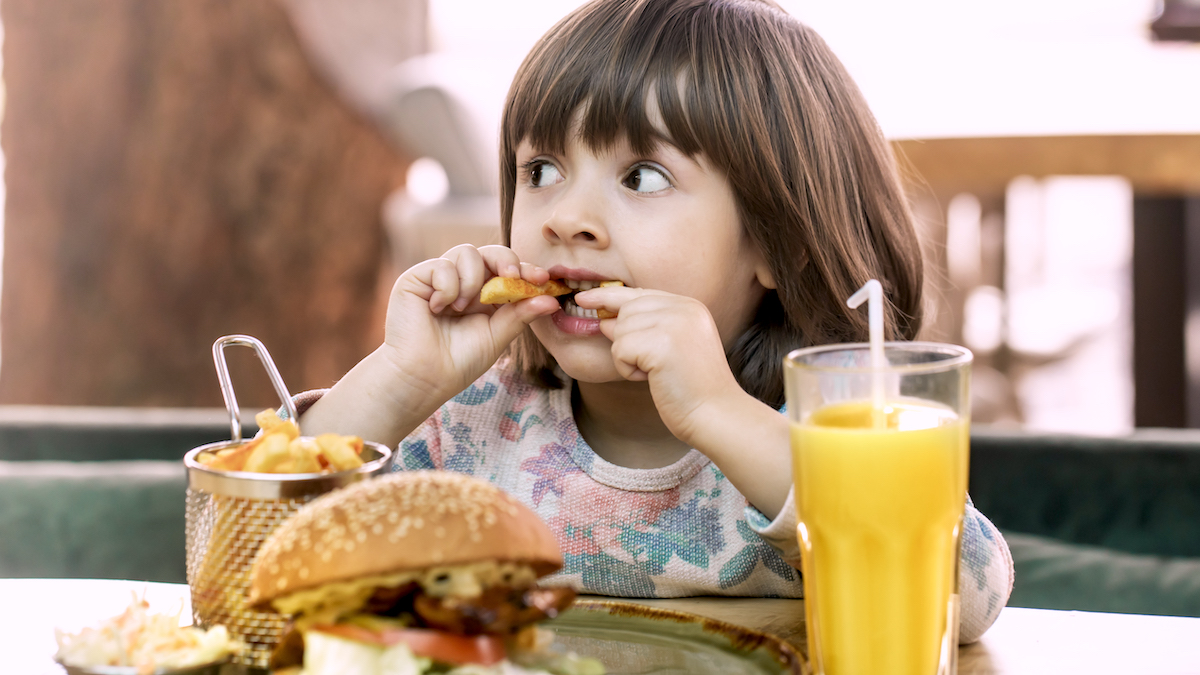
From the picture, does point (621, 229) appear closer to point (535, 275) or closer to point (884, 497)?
point (535, 275)

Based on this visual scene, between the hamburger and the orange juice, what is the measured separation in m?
0.19

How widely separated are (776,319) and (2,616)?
91cm

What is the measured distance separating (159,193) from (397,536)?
12.2 ft

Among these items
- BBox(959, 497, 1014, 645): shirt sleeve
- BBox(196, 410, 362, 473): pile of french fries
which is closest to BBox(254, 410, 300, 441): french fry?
BBox(196, 410, 362, 473): pile of french fries

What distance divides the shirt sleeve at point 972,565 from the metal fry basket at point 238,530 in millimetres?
332

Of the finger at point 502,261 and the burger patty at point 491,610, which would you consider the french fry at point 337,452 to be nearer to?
the burger patty at point 491,610

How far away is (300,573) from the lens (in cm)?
64

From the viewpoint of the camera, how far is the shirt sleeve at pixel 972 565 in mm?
865

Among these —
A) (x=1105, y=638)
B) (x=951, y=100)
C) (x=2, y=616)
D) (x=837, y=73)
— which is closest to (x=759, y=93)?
(x=837, y=73)

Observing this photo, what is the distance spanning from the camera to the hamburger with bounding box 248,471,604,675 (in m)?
0.63

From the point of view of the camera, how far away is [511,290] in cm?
114

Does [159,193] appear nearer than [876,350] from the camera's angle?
No

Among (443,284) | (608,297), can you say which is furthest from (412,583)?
(443,284)

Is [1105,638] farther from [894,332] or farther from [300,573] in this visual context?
[300,573]
